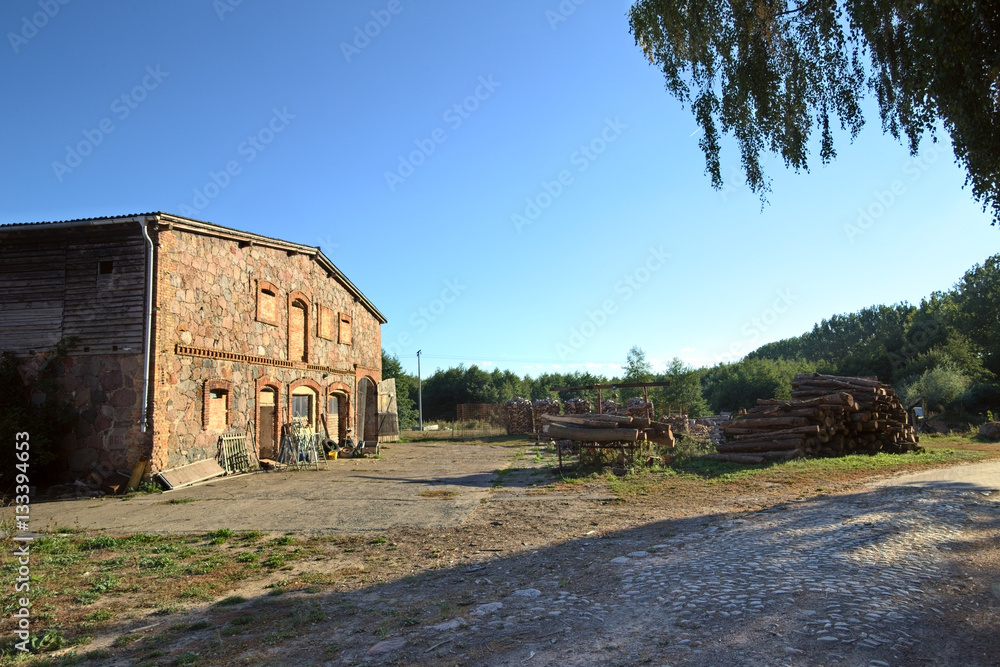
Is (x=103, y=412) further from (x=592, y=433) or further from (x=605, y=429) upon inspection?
(x=605, y=429)

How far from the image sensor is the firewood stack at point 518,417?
117 ft

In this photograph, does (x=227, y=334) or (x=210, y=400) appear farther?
(x=227, y=334)

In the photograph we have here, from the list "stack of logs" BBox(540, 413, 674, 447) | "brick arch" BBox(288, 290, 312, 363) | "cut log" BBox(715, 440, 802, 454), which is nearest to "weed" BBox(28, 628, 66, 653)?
"stack of logs" BBox(540, 413, 674, 447)

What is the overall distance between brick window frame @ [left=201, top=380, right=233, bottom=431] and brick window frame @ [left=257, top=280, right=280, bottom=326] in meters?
2.60

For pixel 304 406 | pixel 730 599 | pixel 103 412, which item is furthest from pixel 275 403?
pixel 730 599

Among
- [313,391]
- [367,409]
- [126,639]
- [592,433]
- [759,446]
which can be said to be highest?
[313,391]

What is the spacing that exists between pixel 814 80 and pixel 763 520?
6.12m

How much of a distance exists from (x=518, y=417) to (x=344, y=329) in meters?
15.4

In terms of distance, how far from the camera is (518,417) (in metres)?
35.8

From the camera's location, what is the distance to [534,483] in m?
13.9

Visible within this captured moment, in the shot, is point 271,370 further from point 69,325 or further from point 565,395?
point 565,395

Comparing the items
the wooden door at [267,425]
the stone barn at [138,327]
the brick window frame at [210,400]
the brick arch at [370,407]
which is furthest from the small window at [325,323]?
the brick window frame at [210,400]

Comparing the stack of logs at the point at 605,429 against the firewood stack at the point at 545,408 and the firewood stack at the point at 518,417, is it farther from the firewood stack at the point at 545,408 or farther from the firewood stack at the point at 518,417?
the firewood stack at the point at 518,417

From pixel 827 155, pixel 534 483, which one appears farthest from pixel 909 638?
pixel 534 483
